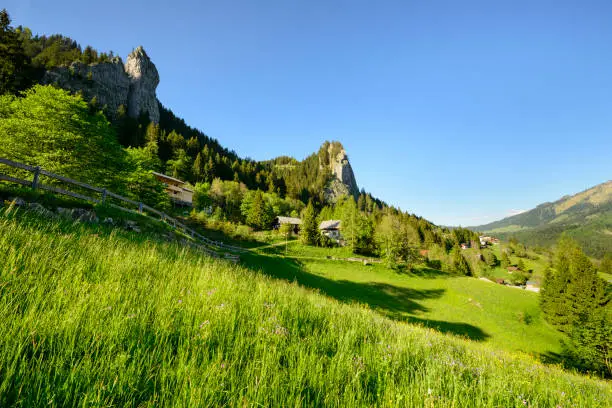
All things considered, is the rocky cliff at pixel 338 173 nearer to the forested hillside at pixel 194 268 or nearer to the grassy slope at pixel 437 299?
the forested hillside at pixel 194 268

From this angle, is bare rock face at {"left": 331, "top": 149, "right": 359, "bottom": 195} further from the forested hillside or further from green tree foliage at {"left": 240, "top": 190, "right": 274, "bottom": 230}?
green tree foliage at {"left": 240, "top": 190, "right": 274, "bottom": 230}

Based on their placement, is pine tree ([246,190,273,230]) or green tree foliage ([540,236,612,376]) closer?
green tree foliage ([540,236,612,376])

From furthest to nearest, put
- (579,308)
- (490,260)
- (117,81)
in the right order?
1. (117,81)
2. (490,260)
3. (579,308)

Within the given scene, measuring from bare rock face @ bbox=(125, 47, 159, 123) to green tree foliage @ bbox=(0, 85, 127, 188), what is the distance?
324ft

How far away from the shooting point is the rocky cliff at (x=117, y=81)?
79562 millimetres

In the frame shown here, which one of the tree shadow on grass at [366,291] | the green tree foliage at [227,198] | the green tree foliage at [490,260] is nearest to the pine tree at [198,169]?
the green tree foliage at [227,198]

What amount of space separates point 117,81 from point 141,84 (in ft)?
36.6

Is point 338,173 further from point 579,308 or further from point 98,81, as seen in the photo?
point 579,308

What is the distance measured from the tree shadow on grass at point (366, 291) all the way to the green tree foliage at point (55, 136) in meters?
16.5

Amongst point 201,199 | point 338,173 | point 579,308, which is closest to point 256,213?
point 201,199

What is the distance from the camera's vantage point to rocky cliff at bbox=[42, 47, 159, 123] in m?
79.6

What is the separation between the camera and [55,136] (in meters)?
17.8

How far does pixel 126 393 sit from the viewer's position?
158cm

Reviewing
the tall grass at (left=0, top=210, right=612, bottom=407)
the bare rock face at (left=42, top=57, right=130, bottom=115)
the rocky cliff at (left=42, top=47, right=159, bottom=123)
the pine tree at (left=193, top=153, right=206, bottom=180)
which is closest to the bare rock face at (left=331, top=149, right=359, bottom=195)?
the pine tree at (left=193, top=153, right=206, bottom=180)
